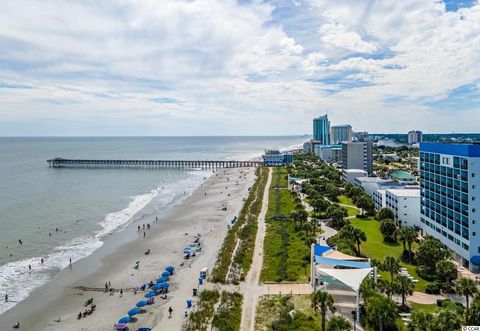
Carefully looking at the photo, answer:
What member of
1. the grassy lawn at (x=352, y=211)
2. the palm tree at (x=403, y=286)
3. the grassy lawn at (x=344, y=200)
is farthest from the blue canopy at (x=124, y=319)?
the grassy lawn at (x=344, y=200)

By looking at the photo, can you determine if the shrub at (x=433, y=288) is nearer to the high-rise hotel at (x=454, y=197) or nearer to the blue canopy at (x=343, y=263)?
the blue canopy at (x=343, y=263)

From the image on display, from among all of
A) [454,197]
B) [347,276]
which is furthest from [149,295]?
[454,197]

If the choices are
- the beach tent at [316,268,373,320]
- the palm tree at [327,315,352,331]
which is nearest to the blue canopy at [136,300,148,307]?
the beach tent at [316,268,373,320]

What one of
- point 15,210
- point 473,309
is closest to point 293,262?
point 473,309

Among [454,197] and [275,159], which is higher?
[275,159]

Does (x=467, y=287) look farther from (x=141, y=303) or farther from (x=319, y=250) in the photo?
(x=141, y=303)
